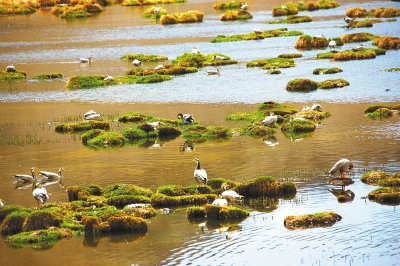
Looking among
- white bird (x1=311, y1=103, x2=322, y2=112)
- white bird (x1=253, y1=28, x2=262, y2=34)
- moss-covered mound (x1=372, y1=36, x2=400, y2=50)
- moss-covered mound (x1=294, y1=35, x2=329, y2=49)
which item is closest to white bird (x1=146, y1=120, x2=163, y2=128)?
white bird (x1=311, y1=103, x2=322, y2=112)

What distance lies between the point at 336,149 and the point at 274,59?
27.2 metres

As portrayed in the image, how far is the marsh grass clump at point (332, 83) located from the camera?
4494 cm

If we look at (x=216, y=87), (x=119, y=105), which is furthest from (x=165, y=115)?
(x=216, y=87)

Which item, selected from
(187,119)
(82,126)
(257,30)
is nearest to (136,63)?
(257,30)

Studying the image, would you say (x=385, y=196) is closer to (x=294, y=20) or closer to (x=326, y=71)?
(x=326, y=71)

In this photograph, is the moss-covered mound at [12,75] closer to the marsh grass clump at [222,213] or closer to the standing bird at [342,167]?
the standing bird at [342,167]

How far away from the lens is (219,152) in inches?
1224

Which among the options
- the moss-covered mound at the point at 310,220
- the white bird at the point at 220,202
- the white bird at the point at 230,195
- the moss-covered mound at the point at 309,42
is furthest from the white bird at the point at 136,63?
the moss-covered mound at the point at 310,220

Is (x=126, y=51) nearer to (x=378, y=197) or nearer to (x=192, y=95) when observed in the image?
(x=192, y=95)

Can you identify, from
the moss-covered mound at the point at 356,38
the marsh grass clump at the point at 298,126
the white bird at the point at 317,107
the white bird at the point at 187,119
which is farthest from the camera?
the moss-covered mound at the point at 356,38

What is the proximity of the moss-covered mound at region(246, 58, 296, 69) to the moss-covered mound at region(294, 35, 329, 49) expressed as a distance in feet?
26.8

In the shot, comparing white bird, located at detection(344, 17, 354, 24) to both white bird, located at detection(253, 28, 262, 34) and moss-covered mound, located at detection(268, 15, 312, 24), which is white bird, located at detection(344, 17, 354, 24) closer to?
white bird, located at detection(253, 28, 262, 34)

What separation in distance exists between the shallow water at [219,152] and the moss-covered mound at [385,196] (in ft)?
1.32

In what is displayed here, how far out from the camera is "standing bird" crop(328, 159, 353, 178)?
987 inches
